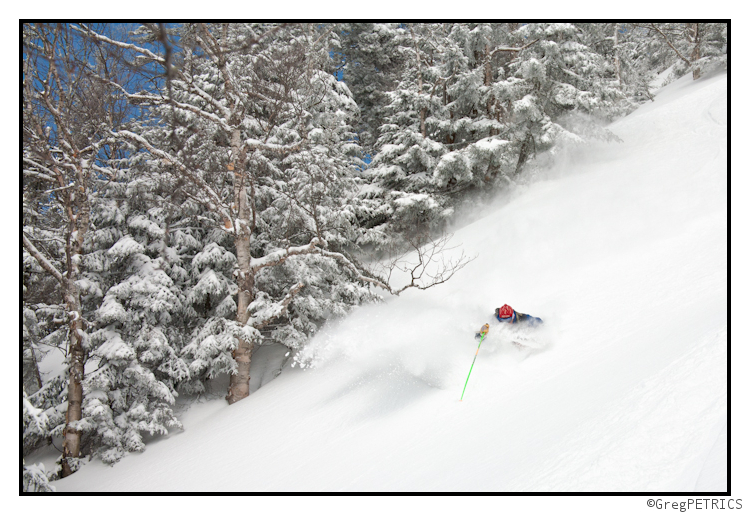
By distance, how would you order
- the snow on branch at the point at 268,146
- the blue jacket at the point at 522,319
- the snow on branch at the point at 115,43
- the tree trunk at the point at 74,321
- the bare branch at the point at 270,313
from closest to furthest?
the snow on branch at the point at 115,43 → the blue jacket at the point at 522,319 → the tree trunk at the point at 74,321 → the snow on branch at the point at 268,146 → the bare branch at the point at 270,313

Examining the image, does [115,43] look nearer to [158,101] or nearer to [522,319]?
[158,101]

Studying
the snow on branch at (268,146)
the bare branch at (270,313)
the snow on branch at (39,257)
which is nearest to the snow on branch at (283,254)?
the bare branch at (270,313)

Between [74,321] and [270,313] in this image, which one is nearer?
[74,321]

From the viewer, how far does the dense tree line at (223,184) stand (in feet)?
23.4

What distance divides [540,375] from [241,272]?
631 centimetres

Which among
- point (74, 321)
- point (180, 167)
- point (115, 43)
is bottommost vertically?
point (74, 321)

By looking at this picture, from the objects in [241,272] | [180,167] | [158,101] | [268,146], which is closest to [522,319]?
[241,272]

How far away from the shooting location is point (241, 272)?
8.76 m

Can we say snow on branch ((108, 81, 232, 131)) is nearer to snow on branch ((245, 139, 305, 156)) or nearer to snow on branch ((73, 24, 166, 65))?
snow on branch ((245, 139, 305, 156))

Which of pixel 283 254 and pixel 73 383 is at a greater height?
pixel 283 254

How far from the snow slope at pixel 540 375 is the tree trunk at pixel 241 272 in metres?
0.54

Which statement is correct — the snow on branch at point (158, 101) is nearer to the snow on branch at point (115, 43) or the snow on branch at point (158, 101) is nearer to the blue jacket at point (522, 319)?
the snow on branch at point (115, 43)
